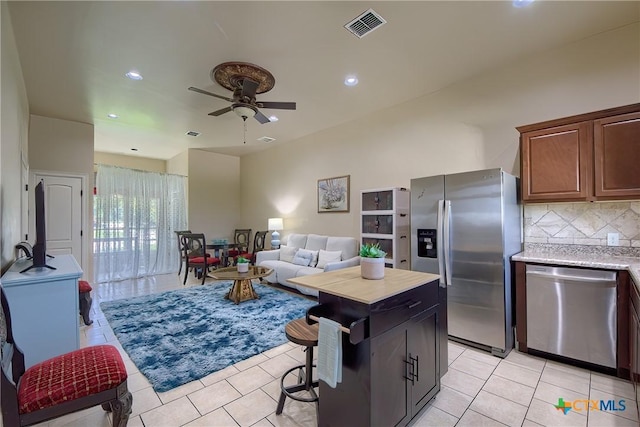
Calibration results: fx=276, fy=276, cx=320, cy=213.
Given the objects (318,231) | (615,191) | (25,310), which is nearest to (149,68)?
(25,310)

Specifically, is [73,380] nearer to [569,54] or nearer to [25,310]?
[25,310]

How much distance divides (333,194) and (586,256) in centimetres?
365

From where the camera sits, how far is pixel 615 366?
7.43ft

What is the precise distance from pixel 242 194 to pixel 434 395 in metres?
6.86

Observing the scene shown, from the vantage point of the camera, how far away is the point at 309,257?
507cm

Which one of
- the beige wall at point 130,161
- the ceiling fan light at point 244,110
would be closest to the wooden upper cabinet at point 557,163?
the ceiling fan light at point 244,110

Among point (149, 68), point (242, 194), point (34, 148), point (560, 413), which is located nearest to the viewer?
point (560, 413)

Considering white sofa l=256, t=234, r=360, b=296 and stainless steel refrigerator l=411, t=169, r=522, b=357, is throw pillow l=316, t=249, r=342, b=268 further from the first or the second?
stainless steel refrigerator l=411, t=169, r=522, b=357

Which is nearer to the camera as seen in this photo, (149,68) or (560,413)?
(560,413)

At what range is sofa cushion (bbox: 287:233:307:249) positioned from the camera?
5.74 meters

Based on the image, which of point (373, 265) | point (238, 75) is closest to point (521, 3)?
point (373, 265)

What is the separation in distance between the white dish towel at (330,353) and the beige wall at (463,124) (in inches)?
118

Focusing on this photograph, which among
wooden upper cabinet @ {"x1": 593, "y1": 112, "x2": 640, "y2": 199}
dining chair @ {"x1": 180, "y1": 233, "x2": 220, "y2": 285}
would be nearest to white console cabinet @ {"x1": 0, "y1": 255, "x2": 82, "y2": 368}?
dining chair @ {"x1": 180, "y1": 233, "x2": 220, "y2": 285}

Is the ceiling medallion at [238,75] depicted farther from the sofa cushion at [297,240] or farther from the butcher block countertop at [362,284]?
the sofa cushion at [297,240]
